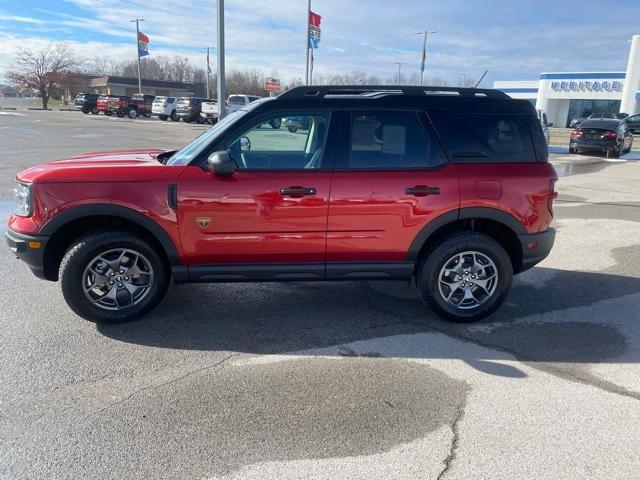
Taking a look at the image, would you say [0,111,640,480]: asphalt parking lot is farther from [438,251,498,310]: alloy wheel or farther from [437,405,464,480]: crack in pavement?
[438,251,498,310]: alloy wheel

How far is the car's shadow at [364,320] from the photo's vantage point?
13.0ft

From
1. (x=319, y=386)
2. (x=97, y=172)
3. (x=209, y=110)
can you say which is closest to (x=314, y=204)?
(x=319, y=386)

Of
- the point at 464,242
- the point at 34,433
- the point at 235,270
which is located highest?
the point at 464,242

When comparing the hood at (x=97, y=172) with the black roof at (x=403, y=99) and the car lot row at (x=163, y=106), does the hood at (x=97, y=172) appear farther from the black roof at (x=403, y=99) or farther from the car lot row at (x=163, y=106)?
the car lot row at (x=163, y=106)

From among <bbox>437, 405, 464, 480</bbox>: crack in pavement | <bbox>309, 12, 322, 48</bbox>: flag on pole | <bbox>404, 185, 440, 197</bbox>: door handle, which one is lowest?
<bbox>437, 405, 464, 480</bbox>: crack in pavement

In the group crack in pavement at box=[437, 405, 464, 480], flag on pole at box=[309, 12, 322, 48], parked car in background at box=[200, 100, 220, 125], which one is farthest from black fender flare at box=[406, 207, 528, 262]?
parked car in background at box=[200, 100, 220, 125]

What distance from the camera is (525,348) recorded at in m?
3.99

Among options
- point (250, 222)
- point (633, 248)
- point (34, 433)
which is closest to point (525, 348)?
point (250, 222)

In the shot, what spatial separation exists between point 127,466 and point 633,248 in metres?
7.04

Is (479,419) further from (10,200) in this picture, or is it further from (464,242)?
(10,200)

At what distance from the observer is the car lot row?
114 ft

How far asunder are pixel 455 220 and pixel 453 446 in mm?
2045

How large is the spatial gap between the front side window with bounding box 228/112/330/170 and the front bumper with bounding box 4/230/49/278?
5.44ft

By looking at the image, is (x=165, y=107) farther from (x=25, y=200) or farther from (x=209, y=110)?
(x=25, y=200)
